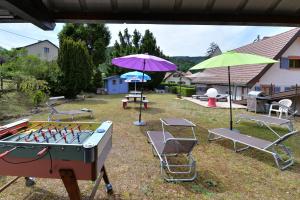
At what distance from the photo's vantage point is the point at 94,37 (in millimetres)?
28672

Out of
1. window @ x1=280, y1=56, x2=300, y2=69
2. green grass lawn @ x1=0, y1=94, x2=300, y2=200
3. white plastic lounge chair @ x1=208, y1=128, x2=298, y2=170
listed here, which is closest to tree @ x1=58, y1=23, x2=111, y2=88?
window @ x1=280, y1=56, x2=300, y2=69

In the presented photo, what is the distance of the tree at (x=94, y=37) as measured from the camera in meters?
26.5

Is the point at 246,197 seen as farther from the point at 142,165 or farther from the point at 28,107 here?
the point at 28,107

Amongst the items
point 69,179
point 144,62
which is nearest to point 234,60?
point 144,62

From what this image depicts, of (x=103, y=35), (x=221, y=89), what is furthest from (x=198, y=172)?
(x=103, y=35)

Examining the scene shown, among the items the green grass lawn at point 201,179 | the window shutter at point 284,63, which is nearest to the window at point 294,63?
the window shutter at point 284,63

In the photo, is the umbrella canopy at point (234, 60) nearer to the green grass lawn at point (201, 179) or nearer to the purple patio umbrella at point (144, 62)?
the purple patio umbrella at point (144, 62)

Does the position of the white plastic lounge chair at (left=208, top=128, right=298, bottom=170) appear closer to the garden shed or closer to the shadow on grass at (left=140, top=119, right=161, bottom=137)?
the shadow on grass at (left=140, top=119, right=161, bottom=137)

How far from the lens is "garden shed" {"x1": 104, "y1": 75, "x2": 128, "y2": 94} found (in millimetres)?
28297

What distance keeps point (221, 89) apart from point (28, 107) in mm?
17089

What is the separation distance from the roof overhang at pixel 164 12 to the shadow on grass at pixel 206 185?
279 centimetres

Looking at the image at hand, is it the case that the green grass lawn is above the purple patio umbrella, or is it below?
below

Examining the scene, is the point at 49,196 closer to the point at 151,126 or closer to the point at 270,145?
the point at 270,145

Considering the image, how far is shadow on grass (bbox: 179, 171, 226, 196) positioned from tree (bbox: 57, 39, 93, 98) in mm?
16220
